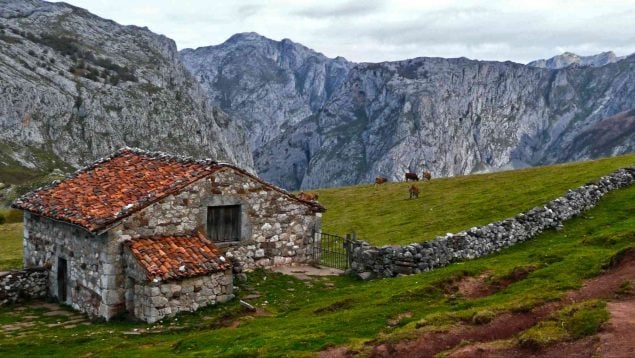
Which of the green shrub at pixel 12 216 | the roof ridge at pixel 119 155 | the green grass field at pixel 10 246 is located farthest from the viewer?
the green shrub at pixel 12 216

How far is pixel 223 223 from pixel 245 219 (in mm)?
1131

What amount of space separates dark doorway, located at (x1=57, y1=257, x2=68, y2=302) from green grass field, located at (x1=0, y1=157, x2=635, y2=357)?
1.23 m

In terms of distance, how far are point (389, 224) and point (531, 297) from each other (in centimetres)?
2526

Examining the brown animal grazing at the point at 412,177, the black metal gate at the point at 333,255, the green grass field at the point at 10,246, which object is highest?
the brown animal grazing at the point at 412,177

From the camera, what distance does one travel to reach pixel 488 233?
27.5 metres

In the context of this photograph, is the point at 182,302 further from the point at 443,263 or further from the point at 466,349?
the point at 466,349

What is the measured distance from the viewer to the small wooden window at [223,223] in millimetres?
27141

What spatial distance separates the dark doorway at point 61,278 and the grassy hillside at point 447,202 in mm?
17321

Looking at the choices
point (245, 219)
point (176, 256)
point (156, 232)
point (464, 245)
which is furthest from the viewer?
point (245, 219)

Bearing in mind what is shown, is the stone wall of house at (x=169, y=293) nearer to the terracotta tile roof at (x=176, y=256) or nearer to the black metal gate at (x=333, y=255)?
the terracotta tile roof at (x=176, y=256)

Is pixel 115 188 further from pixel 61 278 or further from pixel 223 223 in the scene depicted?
pixel 223 223

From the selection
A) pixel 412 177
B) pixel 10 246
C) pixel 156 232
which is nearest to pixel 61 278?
pixel 156 232

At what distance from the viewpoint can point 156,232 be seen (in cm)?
2498

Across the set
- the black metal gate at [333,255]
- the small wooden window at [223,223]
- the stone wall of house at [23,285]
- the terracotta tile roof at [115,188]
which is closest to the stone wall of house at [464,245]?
the black metal gate at [333,255]
